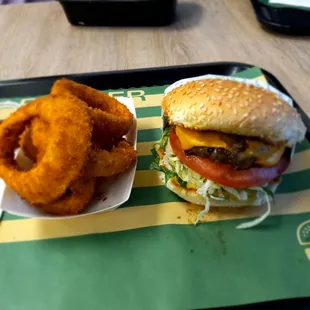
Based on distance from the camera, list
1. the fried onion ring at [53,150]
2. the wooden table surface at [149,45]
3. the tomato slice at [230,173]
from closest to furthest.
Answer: the fried onion ring at [53,150] → the tomato slice at [230,173] → the wooden table surface at [149,45]

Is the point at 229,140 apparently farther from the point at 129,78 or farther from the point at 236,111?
the point at 129,78

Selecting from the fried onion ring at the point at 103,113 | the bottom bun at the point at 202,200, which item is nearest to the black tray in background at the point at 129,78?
the fried onion ring at the point at 103,113

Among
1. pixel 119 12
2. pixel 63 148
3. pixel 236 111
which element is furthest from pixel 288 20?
pixel 63 148

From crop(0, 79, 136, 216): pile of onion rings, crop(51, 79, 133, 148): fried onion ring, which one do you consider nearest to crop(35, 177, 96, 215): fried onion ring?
crop(0, 79, 136, 216): pile of onion rings

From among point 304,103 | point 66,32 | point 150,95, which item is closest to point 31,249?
point 150,95

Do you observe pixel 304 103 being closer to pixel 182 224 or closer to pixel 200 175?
pixel 200 175

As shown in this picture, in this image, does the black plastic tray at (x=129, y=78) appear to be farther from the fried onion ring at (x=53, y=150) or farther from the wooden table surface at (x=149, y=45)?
the fried onion ring at (x=53, y=150)

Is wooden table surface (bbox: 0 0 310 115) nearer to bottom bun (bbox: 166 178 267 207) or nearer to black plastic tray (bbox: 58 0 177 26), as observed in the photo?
black plastic tray (bbox: 58 0 177 26)
